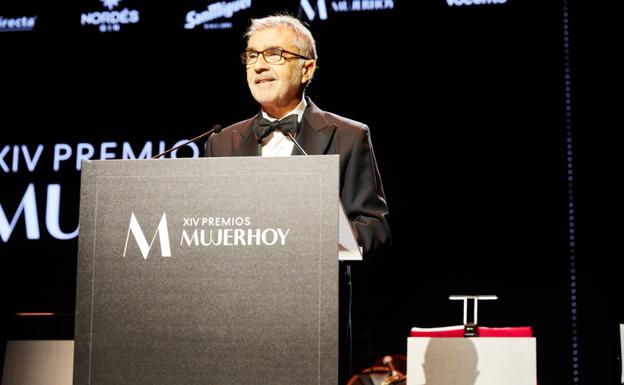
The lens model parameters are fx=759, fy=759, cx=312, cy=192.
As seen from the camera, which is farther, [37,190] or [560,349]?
[37,190]

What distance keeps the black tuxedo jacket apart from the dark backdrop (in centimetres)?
235

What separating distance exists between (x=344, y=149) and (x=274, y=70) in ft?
1.08

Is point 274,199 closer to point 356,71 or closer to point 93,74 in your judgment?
point 356,71

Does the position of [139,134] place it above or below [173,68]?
below

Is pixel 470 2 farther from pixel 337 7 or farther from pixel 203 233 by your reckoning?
pixel 203 233

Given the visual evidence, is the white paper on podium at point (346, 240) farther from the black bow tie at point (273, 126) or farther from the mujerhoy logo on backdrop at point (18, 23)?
the mujerhoy logo on backdrop at point (18, 23)

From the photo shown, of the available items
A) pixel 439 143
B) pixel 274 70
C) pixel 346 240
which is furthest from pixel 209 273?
pixel 439 143

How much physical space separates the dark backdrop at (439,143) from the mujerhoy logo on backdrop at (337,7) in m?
0.01


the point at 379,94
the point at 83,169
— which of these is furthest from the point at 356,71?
the point at 83,169

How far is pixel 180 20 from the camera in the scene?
5.33m

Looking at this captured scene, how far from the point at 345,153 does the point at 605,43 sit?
3.13 meters

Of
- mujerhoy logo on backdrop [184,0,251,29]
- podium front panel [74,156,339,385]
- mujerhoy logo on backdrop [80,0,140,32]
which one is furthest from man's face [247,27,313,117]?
mujerhoy logo on backdrop [80,0,140,32]

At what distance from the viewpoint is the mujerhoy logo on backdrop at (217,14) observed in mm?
5219

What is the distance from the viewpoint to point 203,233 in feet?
4.71
